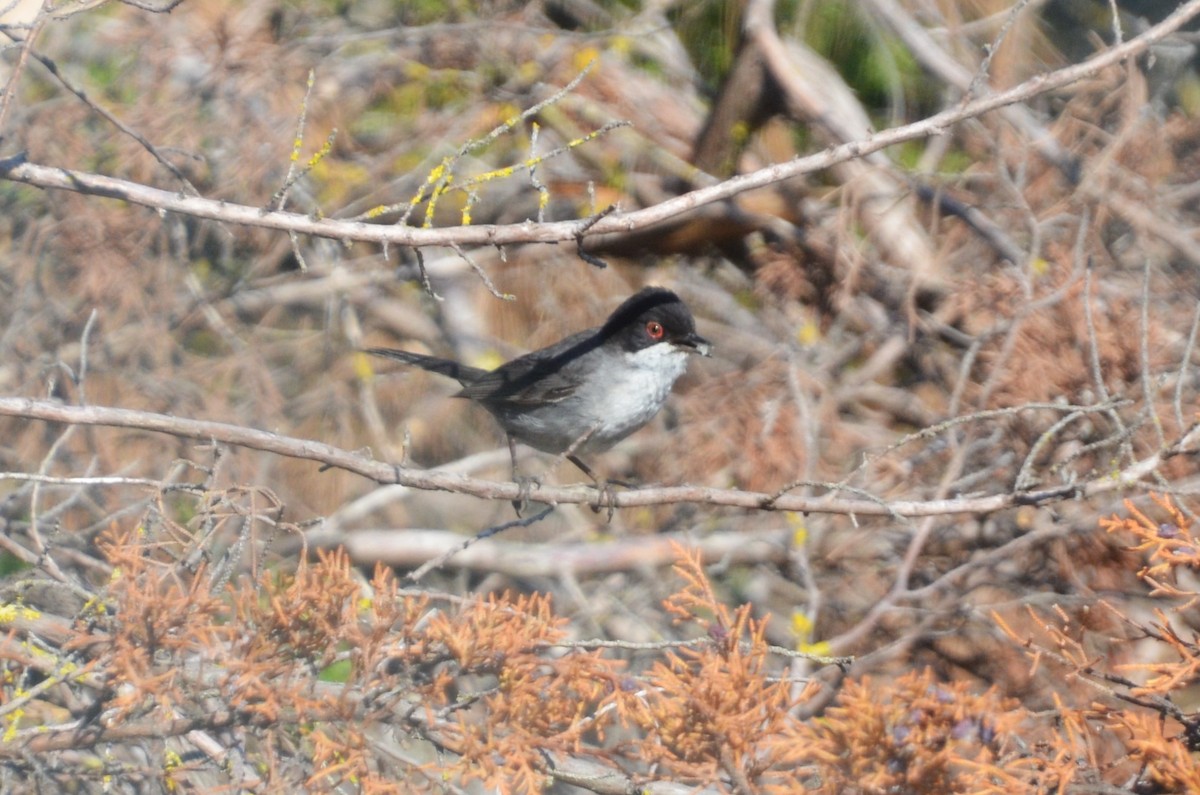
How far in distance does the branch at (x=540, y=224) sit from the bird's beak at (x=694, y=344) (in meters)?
1.81

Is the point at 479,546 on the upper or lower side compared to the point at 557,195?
lower

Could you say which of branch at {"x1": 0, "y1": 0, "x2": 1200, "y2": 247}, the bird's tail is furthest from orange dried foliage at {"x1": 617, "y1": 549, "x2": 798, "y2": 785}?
the bird's tail

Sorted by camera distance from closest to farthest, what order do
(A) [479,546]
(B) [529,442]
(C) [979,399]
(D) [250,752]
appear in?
1. (D) [250,752]
2. (C) [979,399]
3. (B) [529,442]
4. (A) [479,546]

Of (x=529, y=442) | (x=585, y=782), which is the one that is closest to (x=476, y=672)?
(x=585, y=782)

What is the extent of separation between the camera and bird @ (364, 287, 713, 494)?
4.15 m

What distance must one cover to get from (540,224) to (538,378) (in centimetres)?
230

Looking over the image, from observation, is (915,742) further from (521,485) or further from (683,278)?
(683,278)

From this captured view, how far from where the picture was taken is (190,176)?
535 centimetres

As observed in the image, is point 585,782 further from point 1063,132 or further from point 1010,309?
point 1063,132

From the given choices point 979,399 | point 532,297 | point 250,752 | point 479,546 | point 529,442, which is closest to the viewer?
point 250,752

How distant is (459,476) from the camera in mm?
2695

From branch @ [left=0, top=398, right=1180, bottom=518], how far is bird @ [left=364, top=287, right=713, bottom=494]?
1276 millimetres

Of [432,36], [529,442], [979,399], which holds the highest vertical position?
[432,36]

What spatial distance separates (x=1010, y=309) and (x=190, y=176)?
12.3 feet
